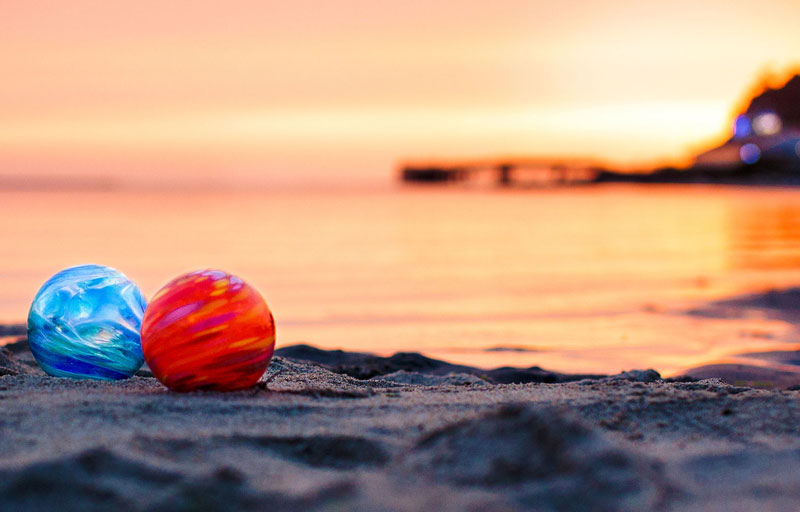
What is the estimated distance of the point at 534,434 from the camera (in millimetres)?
3229

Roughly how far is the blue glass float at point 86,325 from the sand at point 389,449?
190mm

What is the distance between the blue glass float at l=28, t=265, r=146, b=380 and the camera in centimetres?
466

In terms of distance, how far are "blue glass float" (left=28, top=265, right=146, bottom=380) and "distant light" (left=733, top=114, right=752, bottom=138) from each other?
10275cm

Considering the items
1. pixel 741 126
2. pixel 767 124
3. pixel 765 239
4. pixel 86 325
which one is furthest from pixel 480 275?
pixel 741 126

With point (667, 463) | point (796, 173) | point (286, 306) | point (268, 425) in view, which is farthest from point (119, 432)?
point (796, 173)

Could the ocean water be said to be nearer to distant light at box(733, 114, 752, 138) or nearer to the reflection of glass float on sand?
the reflection of glass float on sand

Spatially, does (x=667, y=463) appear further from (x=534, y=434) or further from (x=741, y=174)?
(x=741, y=174)

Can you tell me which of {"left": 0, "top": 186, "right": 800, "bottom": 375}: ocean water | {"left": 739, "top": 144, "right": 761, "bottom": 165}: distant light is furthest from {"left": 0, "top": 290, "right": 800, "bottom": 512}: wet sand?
{"left": 739, "top": 144, "right": 761, "bottom": 165}: distant light

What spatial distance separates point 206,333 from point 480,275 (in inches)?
407

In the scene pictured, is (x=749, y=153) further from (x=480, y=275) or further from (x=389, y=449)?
(x=389, y=449)

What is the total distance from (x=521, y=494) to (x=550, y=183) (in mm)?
98706

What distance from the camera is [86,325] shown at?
15.3 ft

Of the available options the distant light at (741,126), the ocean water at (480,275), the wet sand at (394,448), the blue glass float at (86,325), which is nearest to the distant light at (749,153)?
the distant light at (741,126)

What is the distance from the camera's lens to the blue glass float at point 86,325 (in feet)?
15.3
